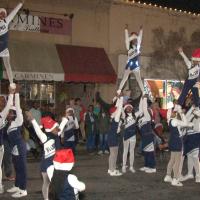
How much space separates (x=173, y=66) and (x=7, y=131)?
1846 centimetres

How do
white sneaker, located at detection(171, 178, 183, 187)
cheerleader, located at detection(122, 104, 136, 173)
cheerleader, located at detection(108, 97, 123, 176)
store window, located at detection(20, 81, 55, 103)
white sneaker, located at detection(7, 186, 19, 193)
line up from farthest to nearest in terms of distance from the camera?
store window, located at detection(20, 81, 55, 103), cheerleader, located at detection(122, 104, 136, 173), cheerleader, located at detection(108, 97, 123, 176), white sneaker, located at detection(171, 178, 183, 187), white sneaker, located at detection(7, 186, 19, 193)

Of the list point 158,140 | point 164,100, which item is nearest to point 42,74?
point 158,140

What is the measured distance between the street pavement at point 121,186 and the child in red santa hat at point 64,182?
7.80 feet

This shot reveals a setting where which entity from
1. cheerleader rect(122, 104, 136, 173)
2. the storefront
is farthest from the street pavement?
the storefront

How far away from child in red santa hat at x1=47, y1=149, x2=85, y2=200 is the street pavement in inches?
93.6

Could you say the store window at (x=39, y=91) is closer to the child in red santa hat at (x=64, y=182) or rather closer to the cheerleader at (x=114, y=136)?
the cheerleader at (x=114, y=136)

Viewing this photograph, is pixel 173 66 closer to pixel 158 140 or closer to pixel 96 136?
pixel 96 136

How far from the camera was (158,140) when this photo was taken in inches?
632

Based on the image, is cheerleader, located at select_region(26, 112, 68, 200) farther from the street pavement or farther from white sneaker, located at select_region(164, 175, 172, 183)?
white sneaker, located at select_region(164, 175, 172, 183)

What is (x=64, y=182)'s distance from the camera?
6211 mm

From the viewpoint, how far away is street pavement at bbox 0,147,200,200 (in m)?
10.2

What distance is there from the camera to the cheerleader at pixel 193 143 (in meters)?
12.1

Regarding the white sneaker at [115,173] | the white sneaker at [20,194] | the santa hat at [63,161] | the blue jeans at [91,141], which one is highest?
the santa hat at [63,161]

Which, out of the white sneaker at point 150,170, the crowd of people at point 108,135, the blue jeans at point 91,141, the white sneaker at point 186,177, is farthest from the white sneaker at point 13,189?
the blue jeans at point 91,141
